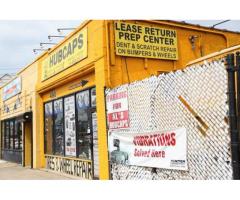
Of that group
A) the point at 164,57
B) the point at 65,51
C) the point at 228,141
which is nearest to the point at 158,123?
the point at 228,141

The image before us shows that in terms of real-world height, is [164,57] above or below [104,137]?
above

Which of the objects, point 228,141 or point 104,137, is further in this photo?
point 104,137

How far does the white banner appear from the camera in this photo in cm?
684

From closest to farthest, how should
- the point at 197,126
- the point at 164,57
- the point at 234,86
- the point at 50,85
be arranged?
1. the point at 234,86
2. the point at 197,126
3. the point at 164,57
4. the point at 50,85

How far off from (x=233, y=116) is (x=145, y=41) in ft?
18.1

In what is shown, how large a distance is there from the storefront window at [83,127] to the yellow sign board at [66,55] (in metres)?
1.20

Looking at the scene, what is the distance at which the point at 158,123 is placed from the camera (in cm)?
764

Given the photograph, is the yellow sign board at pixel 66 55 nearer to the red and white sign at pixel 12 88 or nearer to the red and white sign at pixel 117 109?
the red and white sign at pixel 117 109

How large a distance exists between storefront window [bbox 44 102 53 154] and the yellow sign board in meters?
1.33

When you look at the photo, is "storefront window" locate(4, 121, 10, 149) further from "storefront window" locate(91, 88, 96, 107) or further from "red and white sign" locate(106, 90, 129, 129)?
"red and white sign" locate(106, 90, 129, 129)

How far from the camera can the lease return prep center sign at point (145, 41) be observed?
33.7 feet

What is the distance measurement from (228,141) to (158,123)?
209 cm

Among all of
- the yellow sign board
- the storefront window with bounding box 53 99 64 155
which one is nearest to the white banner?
the yellow sign board

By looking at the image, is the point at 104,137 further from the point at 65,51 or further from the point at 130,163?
the point at 65,51
